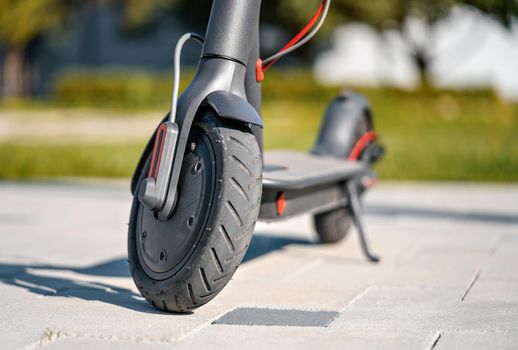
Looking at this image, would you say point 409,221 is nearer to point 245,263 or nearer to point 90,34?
point 245,263

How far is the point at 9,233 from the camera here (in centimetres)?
607

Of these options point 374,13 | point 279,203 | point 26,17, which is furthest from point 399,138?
point 26,17

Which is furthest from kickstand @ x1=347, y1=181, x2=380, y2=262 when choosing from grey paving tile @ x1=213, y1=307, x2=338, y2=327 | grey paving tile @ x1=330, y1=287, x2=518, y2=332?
grey paving tile @ x1=213, y1=307, x2=338, y2=327

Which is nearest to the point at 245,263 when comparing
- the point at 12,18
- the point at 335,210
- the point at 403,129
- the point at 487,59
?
the point at 335,210

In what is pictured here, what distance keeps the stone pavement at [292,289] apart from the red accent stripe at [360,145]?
0.57 metres

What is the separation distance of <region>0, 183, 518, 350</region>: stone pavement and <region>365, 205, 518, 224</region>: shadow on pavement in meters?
0.02

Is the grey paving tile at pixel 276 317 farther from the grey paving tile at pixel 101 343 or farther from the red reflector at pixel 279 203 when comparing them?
the red reflector at pixel 279 203

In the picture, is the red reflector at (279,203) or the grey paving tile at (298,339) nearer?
the grey paving tile at (298,339)

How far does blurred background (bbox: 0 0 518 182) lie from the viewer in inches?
475

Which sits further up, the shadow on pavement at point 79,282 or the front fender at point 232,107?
the front fender at point 232,107

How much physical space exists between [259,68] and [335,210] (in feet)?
6.57

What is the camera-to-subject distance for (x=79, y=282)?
14.0ft

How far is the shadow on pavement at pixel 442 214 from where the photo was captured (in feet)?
22.9

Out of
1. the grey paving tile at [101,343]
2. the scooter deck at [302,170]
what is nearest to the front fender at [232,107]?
the scooter deck at [302,170]
